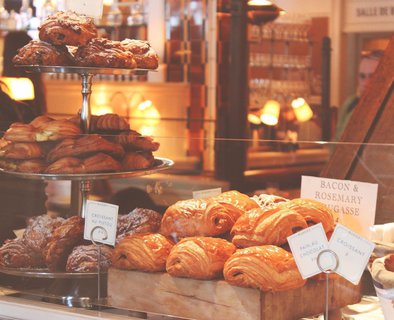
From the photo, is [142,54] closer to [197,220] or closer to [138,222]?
[138,222]

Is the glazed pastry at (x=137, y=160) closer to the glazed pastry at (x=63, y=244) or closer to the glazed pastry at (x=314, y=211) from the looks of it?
the glazed pastry at (x=63, y=244)

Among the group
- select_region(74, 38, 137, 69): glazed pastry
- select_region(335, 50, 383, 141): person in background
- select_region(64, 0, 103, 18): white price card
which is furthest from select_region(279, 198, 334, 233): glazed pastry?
select_region(335, 50, 383, 141): person in background

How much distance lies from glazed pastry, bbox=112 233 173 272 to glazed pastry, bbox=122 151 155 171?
31 centimetres

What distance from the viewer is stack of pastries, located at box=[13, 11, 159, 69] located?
2188 millimetres

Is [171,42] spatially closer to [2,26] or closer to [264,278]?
[2,26]

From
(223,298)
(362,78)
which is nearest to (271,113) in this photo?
(362,78)

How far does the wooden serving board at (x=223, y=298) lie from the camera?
1549 millimetres

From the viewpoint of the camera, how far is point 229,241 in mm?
Result: 1714

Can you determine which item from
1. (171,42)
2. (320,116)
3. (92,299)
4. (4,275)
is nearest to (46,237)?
(4,275)

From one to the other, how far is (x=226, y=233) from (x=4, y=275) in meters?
0.60

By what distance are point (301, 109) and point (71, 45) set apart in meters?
3.15

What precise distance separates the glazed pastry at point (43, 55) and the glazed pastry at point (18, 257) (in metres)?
0.48

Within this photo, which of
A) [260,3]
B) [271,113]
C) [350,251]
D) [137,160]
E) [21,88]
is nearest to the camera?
[350,251]

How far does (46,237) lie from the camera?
6.57 feet
